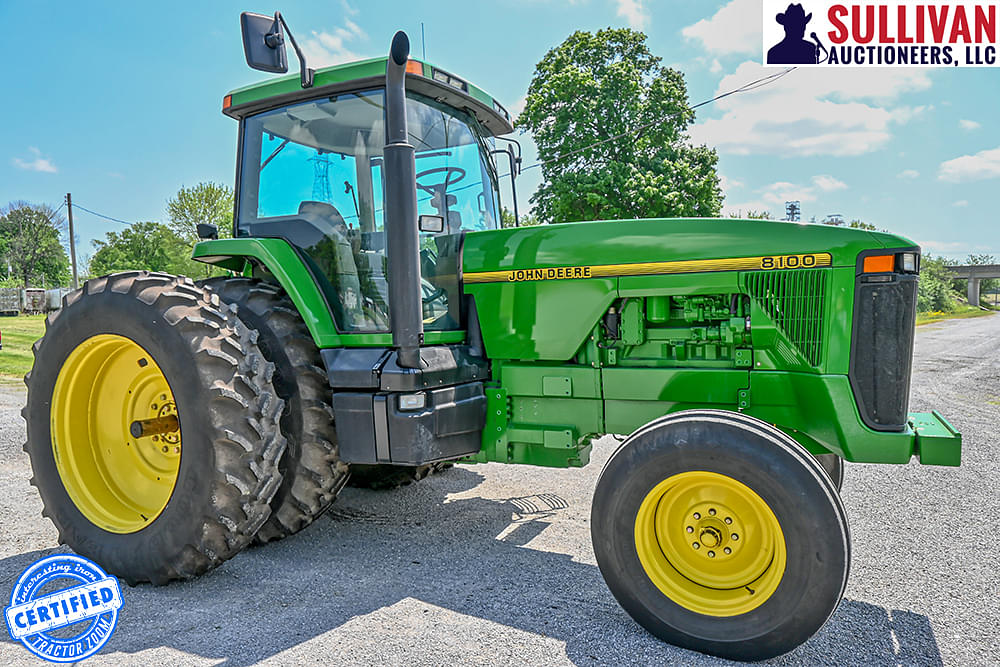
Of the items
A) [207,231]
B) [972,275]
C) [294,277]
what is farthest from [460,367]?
[972,275]

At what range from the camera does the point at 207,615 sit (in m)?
3.00

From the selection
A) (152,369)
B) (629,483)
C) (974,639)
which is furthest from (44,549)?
(974,639)

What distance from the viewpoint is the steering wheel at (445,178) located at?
367 cm

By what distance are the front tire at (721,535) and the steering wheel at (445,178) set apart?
175 cm

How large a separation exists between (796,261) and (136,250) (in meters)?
50.1

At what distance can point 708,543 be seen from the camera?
2.78m

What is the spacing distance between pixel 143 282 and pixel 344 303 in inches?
39.6

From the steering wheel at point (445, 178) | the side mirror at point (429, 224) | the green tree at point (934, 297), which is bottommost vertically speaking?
the green tree at point (934, 297)

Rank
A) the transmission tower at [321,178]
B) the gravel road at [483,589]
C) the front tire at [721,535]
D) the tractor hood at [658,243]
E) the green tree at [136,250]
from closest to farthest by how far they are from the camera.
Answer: the front tire at [721,535]
the gravel road at [483,589]
the tractor hood at [658,243]
the transmission tower at [321,178]
the green tree at [136,250]

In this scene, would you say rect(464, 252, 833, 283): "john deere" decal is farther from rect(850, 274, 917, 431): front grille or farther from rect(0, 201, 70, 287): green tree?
rect(0, 201, 70, 287): green tree

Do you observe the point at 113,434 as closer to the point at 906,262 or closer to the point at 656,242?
the point at 656,242

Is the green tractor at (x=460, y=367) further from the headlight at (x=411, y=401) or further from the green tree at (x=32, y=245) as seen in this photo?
the green tree at (x=32, y=245)

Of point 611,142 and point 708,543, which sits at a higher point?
point 611,142

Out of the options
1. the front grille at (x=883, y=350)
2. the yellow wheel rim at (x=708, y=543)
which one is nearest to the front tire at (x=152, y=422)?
the yellow wheel rim at (x=708, y=543)
